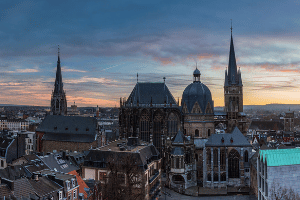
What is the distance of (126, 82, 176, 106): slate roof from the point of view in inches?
3617

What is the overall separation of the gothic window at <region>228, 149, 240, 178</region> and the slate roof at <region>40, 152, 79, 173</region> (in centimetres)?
3607

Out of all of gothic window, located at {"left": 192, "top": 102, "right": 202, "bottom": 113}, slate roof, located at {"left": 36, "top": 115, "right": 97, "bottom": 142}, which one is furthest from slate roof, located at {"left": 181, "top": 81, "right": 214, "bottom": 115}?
slate roof, located at {"left": 36, "top": 115, "right": 97, "bottom": 142}

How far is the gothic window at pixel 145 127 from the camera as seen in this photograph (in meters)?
90.7

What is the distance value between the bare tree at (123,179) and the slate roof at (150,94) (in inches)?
1175

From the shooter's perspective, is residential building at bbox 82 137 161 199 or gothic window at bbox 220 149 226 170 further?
gothic window at bbox 220 149 226 170

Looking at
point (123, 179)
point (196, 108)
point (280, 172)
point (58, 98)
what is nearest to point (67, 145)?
point (58, 98)

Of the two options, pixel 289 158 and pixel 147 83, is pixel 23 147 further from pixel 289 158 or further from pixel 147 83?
pixel 289 158

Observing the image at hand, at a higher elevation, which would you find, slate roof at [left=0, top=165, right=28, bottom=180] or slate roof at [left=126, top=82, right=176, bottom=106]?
slate roof at [left=126, top=82, right=176, bottom=106]

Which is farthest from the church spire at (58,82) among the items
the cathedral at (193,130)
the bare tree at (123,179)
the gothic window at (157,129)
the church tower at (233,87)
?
the bare tree at (123,179)

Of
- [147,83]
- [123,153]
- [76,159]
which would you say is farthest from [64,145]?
[123,153]

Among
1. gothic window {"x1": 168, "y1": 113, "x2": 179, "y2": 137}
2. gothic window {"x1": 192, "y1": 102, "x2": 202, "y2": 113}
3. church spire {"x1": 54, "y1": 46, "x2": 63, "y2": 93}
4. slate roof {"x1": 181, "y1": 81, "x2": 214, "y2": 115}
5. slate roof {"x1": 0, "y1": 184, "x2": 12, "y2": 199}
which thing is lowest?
slate roof {"x1": 0, "y1": 184, "x2": 12, "y2": 199}

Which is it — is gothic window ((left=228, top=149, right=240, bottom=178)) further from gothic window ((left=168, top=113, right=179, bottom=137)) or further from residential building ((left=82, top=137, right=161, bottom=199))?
residential building ((left=82, top=137, right=161, bottom=199))

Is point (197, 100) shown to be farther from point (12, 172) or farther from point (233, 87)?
point (12, 172)

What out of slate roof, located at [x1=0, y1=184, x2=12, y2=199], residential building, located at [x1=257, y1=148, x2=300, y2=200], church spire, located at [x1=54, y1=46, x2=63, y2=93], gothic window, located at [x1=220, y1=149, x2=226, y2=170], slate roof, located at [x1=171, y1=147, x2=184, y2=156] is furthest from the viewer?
church spire, located at [x1=54, y1=46, x2=63, y2=93]
